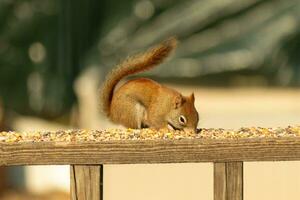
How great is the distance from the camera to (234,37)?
8.39 meters

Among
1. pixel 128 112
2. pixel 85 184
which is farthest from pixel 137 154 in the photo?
pixel 128 112

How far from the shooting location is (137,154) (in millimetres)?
2740

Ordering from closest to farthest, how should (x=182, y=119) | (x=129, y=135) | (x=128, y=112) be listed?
(x=129, y=135) < (x=182, y=119) < (x=128, y=112)

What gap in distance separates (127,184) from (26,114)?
2122 mm

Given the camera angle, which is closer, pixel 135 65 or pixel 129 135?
pixel 129 135

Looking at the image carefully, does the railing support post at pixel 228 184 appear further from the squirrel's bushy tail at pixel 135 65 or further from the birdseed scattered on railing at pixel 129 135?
the squirrel's bushy tail at pixel 135 65

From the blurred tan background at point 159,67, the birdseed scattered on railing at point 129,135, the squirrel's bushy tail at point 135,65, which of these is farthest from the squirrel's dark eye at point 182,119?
the blurred tan background at point 159,67

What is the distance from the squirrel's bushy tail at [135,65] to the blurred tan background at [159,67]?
10.9ft

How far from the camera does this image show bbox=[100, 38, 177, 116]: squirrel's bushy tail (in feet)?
12.7

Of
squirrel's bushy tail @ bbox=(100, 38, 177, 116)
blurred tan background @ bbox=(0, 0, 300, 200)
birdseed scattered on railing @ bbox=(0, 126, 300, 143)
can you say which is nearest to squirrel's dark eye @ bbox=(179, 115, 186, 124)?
squirrel's bushy tail @ bbox=(100, 38, 177, 116)

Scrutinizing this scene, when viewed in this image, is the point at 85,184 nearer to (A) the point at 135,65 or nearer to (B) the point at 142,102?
(A) the point at 135,65

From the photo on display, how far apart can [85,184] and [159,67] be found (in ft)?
18.9

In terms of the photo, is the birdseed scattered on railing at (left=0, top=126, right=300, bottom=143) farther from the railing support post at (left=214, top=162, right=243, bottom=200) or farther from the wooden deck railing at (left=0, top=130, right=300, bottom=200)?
the railing support post at (left=214, top=162, right=243, bottom=200)

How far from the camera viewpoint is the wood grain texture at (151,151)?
2.72 metres
